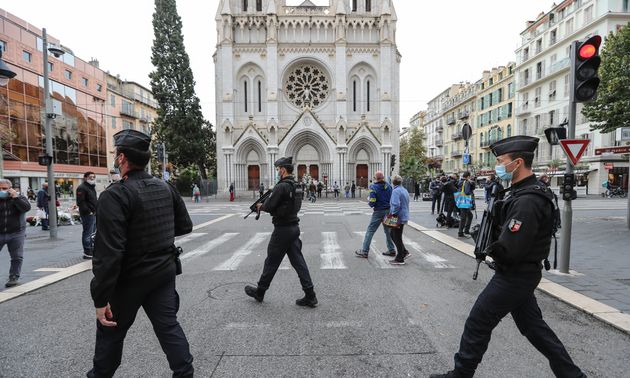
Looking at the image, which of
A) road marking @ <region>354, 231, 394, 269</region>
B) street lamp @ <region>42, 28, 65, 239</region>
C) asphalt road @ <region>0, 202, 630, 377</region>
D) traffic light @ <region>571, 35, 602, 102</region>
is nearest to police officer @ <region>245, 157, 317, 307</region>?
asphalt road @ <region>0, 202, 630, 377</region>

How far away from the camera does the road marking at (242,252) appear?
21.8ft

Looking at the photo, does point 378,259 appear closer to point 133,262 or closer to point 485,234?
point 485,234

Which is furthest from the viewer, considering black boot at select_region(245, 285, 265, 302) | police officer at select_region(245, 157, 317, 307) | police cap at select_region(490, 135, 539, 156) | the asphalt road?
black boot at select_region(245, 285, 265, 302)

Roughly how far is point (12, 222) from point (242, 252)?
422 cm

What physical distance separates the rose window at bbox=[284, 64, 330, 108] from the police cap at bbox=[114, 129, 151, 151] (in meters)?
34.8

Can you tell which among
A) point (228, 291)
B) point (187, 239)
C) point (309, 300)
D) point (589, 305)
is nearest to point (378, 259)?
point (309, 300)

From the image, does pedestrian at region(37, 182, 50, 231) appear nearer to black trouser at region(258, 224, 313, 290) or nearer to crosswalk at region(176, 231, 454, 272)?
crosswalk at region(176, 231, 454, 272)

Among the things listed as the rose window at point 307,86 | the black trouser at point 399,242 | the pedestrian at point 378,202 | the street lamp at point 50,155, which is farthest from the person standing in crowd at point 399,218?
the rose window at point 307,86

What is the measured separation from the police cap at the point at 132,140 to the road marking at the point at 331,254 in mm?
4562

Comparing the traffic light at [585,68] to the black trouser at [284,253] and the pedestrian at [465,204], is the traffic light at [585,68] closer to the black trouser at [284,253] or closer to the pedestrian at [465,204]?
the pedestrian at [465,204]

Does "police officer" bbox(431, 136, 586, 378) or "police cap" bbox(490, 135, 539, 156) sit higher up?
"police cap" bbox(490, 135, 539, 156)

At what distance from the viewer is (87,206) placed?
7.44 m

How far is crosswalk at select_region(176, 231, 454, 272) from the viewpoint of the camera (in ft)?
21.9

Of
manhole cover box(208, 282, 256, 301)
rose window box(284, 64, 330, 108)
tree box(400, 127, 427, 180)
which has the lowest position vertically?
manhole cover box(208, 282, 256, 301)
